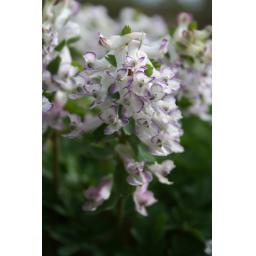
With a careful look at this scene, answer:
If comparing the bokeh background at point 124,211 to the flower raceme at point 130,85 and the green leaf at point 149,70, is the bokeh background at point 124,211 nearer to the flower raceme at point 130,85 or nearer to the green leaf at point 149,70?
the flower raceme at point 130,85

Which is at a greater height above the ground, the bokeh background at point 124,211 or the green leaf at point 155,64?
the green leaf at point 155,64

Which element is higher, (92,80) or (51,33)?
(51,33)

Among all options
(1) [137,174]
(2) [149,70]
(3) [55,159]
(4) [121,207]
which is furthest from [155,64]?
(3) [55,159]

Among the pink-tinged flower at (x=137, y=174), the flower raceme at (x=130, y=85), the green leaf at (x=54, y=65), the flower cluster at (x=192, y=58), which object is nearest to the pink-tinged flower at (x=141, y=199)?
Result: the pink-tinged flower at (x=137, y=174)

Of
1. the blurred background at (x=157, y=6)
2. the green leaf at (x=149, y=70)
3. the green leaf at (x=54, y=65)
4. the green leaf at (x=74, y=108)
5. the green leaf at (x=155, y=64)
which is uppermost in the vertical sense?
the blurred background at (x=157, y=6)
